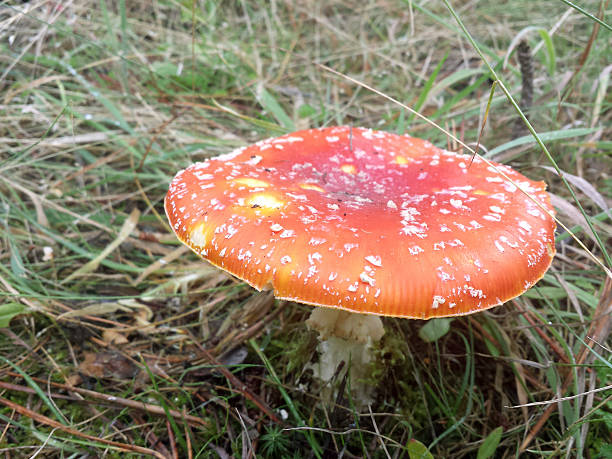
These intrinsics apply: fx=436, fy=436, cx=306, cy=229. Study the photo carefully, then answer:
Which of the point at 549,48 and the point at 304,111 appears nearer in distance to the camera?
the point at 549,48

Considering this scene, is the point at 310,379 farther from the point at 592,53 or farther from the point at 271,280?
the point at 592,53

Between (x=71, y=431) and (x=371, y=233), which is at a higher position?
(x=371, y=233)

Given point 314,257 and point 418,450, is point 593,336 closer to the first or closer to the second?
point 418,450

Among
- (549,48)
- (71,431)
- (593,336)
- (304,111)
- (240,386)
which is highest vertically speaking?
(549,48)

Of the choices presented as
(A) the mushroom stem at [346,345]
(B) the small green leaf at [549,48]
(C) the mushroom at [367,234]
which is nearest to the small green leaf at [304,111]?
(C) the mushroom at [367,234]

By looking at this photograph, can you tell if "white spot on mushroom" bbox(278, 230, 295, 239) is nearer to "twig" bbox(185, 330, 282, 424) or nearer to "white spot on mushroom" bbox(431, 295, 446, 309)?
"white spot on mushroom" bbox(431, 295, 446, 309)

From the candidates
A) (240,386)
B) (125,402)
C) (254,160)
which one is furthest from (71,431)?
(254,160)
